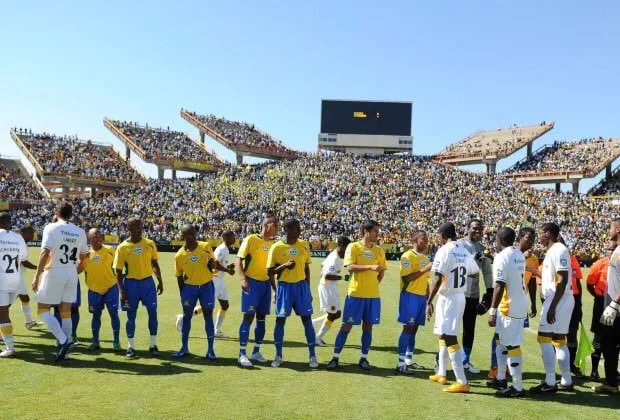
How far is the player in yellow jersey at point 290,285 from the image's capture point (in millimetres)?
8781

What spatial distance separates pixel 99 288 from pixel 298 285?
3.50 meters

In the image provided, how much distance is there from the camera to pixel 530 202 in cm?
4928

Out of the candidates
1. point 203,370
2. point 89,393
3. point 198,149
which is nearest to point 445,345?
point 203,370

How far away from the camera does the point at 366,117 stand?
63.3m

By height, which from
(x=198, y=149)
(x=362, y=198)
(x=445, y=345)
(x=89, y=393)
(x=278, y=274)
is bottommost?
(x=89, y=393)

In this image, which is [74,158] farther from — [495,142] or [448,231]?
[448,231]

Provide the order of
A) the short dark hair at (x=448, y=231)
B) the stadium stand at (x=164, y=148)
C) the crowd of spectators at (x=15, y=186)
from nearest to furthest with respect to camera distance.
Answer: the short dark hair at (x=448, y=231)
the crowd of spectators at (x=15, y=186)
the stadium stand at (x=164, y=148)

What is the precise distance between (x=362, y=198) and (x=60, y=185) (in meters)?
30.2

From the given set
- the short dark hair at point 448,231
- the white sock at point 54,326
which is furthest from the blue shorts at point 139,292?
the short dark hair at point 448,231

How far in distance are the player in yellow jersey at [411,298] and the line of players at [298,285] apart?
0.05ft

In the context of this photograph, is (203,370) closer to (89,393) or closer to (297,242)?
(89,393)

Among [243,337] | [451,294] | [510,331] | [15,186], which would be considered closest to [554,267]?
[510,331]

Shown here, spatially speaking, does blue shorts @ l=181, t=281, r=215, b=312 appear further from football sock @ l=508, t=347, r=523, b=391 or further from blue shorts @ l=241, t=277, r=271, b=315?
football sock @ l=508, t=347, r=523, b=391

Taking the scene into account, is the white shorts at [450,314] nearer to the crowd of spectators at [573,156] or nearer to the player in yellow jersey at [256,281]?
the player in yellow jersey at [256,281]
